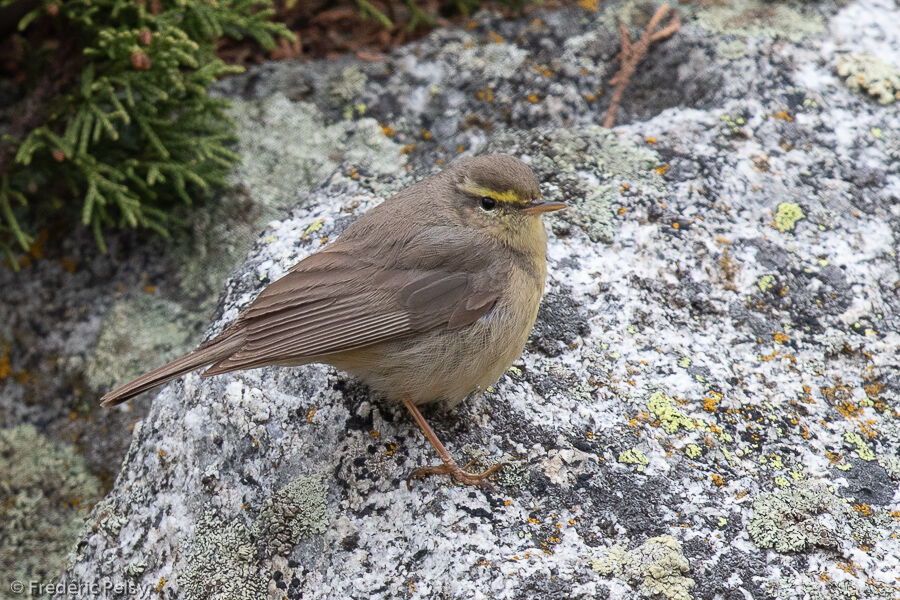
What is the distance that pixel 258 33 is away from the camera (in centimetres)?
555

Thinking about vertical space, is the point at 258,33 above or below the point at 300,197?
above

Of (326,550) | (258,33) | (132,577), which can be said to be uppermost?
(258,33)

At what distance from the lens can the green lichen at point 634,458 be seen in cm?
382

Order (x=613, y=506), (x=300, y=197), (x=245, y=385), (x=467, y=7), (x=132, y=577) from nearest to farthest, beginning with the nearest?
Answer: (x=613, y=506), (x=132, y=577), (x=245, y=385), (x=300, y=197), (x=467, y=7)

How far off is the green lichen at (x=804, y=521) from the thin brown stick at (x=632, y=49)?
291cm

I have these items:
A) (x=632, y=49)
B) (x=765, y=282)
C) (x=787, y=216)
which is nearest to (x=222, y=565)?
(x=765, y=282)

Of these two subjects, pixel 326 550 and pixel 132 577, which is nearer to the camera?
pixel 326 550

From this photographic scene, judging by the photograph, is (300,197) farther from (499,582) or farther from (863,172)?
(863,172)

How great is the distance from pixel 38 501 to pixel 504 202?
3.33 m

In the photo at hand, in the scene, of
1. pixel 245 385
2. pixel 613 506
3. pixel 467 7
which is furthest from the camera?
pixel 467 7

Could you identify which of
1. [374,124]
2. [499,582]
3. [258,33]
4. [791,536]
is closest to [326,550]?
[499,582]

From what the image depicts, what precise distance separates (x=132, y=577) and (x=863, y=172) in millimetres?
4666

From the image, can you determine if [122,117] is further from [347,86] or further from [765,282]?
[765,282]

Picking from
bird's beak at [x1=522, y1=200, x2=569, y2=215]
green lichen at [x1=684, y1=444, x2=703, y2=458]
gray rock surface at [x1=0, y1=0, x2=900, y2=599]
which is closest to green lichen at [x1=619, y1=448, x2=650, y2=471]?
gray rock surface at [x1=0, y1=0, x2=900, y2=599]
